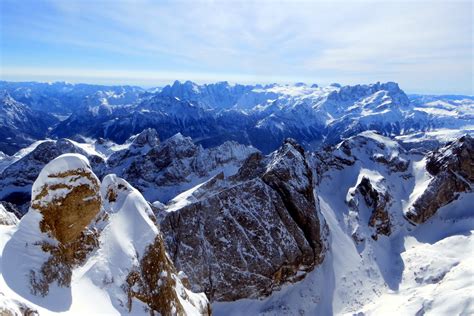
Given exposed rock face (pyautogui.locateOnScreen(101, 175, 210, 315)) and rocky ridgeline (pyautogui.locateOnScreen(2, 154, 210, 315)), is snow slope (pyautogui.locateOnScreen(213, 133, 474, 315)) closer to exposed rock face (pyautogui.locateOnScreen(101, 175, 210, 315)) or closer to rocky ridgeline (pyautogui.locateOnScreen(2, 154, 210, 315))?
exposed rock face (pyautogui.locateOnScreen(101, 175, 210, 315))

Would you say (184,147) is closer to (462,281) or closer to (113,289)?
(462,281)

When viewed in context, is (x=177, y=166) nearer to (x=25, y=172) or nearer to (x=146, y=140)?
(x=146, y=140)

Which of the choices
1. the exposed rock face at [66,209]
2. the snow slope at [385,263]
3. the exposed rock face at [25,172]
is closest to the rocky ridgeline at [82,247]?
the exposed rock face at [66,209]

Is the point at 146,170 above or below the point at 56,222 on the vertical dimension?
below

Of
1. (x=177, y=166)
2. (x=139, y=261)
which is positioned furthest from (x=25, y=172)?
(x=139, y=261)

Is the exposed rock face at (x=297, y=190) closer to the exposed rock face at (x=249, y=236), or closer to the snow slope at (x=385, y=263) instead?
the exposed rock face at (x=249, y=236)

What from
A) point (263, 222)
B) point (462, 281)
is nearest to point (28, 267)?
point (263, 222)

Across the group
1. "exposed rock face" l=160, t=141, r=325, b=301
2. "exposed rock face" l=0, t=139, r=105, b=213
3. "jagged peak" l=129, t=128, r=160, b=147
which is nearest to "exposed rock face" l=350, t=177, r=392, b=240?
"exposed rock face" l=160, t=141, r=325, b=301
